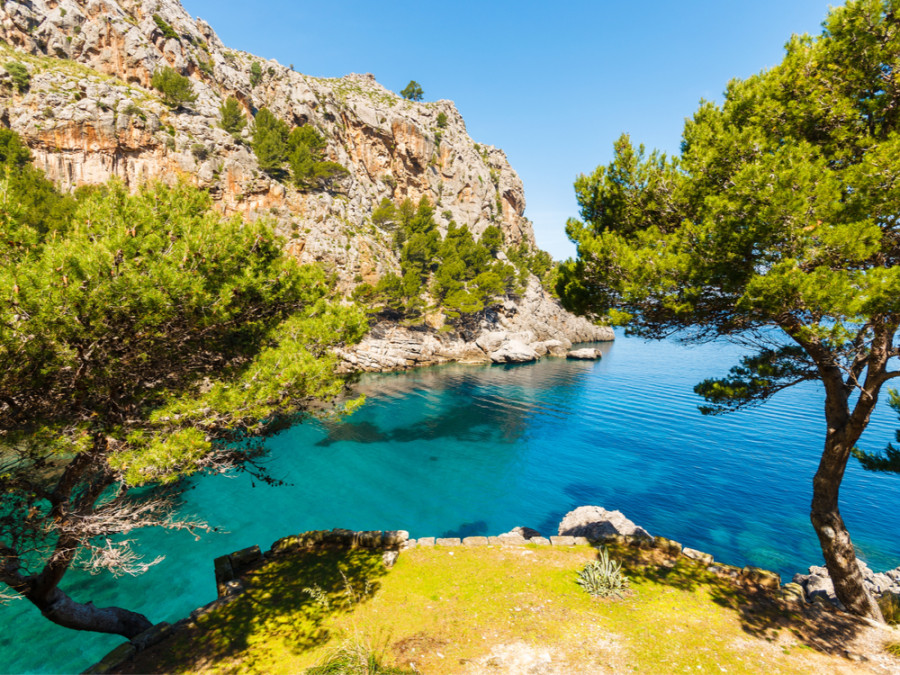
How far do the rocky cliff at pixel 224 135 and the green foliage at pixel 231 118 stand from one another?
91cm

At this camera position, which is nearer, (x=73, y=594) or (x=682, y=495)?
(x=73, y=594)

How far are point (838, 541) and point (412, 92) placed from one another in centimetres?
11068

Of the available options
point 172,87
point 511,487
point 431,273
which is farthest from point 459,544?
point 172,87

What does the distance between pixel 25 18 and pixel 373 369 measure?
6762cm

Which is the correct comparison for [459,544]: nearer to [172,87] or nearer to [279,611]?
[279,611]

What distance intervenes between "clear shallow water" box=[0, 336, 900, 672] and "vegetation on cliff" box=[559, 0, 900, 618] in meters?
9.57

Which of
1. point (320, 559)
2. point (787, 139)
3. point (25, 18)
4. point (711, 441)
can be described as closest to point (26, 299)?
point (320, 559)

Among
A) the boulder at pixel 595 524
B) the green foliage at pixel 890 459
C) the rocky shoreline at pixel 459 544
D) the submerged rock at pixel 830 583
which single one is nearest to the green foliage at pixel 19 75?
the rocky shoreline at pixel 459 544

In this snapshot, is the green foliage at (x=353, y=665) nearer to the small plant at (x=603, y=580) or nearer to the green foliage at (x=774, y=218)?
the small plant at (x=603, y=580)

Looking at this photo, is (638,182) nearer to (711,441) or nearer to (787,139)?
(787,139)

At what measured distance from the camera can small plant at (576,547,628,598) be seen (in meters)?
7.88

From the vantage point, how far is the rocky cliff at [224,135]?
41.7 meters

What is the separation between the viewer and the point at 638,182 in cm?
856

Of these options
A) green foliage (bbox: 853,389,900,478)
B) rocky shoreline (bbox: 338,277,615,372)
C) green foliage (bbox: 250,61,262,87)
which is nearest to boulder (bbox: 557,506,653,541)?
green foliage (bbox: 853,389,900,478)
